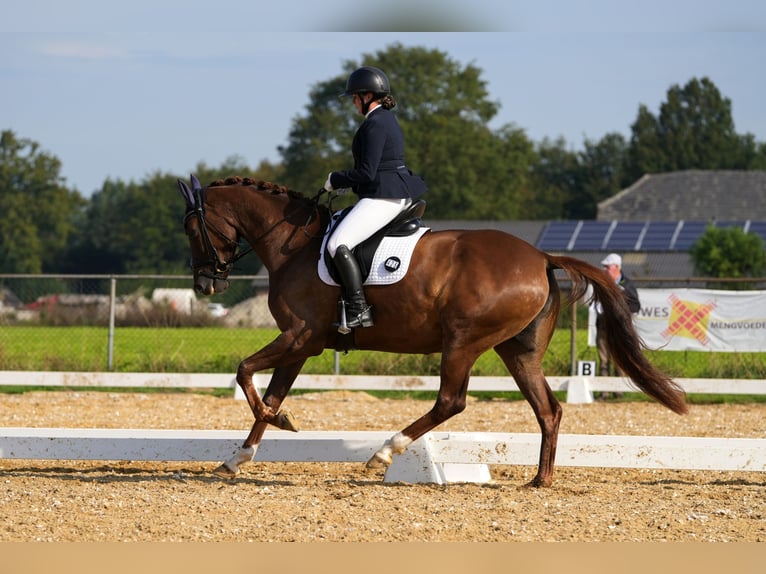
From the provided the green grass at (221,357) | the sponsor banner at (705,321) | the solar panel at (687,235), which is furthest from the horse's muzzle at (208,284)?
the solar panel at (687,235)

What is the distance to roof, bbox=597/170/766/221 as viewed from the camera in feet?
241

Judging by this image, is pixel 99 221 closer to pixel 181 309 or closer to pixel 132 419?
pixel 181 309

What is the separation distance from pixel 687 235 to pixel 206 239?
5071 cm

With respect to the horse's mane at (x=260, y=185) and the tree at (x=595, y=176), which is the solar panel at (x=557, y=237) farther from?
the horse's mane at (x=260, y=185)

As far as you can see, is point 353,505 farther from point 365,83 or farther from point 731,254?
point 731,254

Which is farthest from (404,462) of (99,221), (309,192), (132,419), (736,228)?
(99,221)

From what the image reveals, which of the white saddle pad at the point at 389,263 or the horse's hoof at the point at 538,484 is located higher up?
the white saddle pad at the point at 389,263

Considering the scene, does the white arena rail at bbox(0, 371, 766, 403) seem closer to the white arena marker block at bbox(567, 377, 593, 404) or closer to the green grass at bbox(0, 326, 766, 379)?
the white arena marker block at bbox(567, 377, 593, 404)

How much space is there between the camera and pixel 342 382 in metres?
14.9

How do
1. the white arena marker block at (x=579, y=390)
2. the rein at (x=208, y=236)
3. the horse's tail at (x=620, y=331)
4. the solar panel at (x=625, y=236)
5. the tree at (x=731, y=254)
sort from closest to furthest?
1. the horse's tail at (x=620, y=331)
2. the rein at (x=208, y=236)
3. the white arena marker block at (x=579, y=390)
4. the tree at (x=731, y=254)
5. the solar panel at (x=625, y=236)

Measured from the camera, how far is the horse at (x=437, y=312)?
7344 millimetres

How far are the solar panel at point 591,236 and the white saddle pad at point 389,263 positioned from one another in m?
45.4

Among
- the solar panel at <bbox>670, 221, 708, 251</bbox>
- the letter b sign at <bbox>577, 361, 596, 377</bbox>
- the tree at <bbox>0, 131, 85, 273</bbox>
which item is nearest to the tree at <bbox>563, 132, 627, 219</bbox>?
the solar panel at <bbox>670, 221, 708, 251</bbox>

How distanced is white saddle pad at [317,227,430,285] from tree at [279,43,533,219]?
6381 cm
